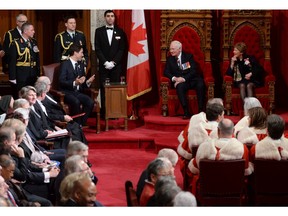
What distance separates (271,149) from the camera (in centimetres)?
746

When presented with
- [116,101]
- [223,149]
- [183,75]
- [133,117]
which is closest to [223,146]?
[223,149]

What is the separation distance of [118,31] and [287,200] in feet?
15.8

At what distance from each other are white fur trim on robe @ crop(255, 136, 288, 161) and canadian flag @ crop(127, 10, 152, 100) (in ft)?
15.0

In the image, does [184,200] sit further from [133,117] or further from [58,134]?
[133,117]

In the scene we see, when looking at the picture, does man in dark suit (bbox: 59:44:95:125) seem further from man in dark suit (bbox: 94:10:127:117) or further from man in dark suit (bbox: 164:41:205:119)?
man in dark suit (bbox: 164:41:205:119)

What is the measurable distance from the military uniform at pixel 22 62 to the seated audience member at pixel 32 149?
2.78m

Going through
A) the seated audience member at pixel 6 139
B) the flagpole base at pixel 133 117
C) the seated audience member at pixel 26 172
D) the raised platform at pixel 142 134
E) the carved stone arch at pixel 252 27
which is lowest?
the raised platform at pixel 142 134

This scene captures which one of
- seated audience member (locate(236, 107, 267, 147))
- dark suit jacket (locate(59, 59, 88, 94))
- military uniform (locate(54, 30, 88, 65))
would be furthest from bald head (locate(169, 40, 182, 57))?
seated audience member (locate(236, 107, 267, 147))

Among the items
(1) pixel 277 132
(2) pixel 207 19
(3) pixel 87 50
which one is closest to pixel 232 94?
(2) pixel 207 19

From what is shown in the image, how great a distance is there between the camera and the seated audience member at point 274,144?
7.45 metres

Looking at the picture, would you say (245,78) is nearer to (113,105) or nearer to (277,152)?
(113,105)

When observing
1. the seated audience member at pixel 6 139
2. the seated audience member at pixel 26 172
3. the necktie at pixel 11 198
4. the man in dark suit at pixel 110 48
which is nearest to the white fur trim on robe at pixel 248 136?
the seated audience member at pixel 26 172

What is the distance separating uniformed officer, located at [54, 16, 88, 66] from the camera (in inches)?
453

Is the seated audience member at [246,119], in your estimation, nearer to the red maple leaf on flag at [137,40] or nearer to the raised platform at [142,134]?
the raised platform at [142,134]
